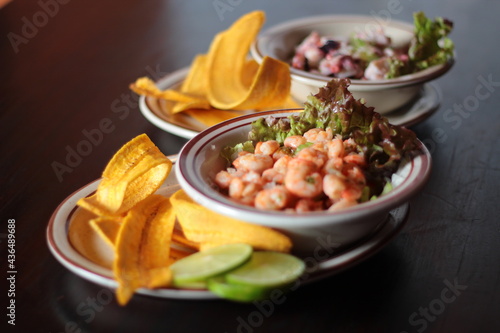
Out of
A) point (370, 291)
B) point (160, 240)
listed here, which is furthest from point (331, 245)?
point (160, 240)

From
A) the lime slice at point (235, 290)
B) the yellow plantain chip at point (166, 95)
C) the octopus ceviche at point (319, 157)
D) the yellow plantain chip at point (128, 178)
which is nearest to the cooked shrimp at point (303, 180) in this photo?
the octopus ceviche at point (319, 157)

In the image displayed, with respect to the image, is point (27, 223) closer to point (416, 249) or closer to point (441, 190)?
point (416, 249)

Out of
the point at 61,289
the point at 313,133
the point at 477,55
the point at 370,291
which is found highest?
the point at 61,289

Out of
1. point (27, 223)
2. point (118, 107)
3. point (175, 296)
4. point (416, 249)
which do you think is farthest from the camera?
point (118, 107)

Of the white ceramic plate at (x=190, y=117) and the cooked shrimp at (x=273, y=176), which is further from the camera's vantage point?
the white ceramic plate at (x=190, y=117)

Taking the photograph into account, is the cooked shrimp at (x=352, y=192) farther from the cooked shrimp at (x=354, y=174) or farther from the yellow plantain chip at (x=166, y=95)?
the yellow plantain chip at (x=166, y=95)
